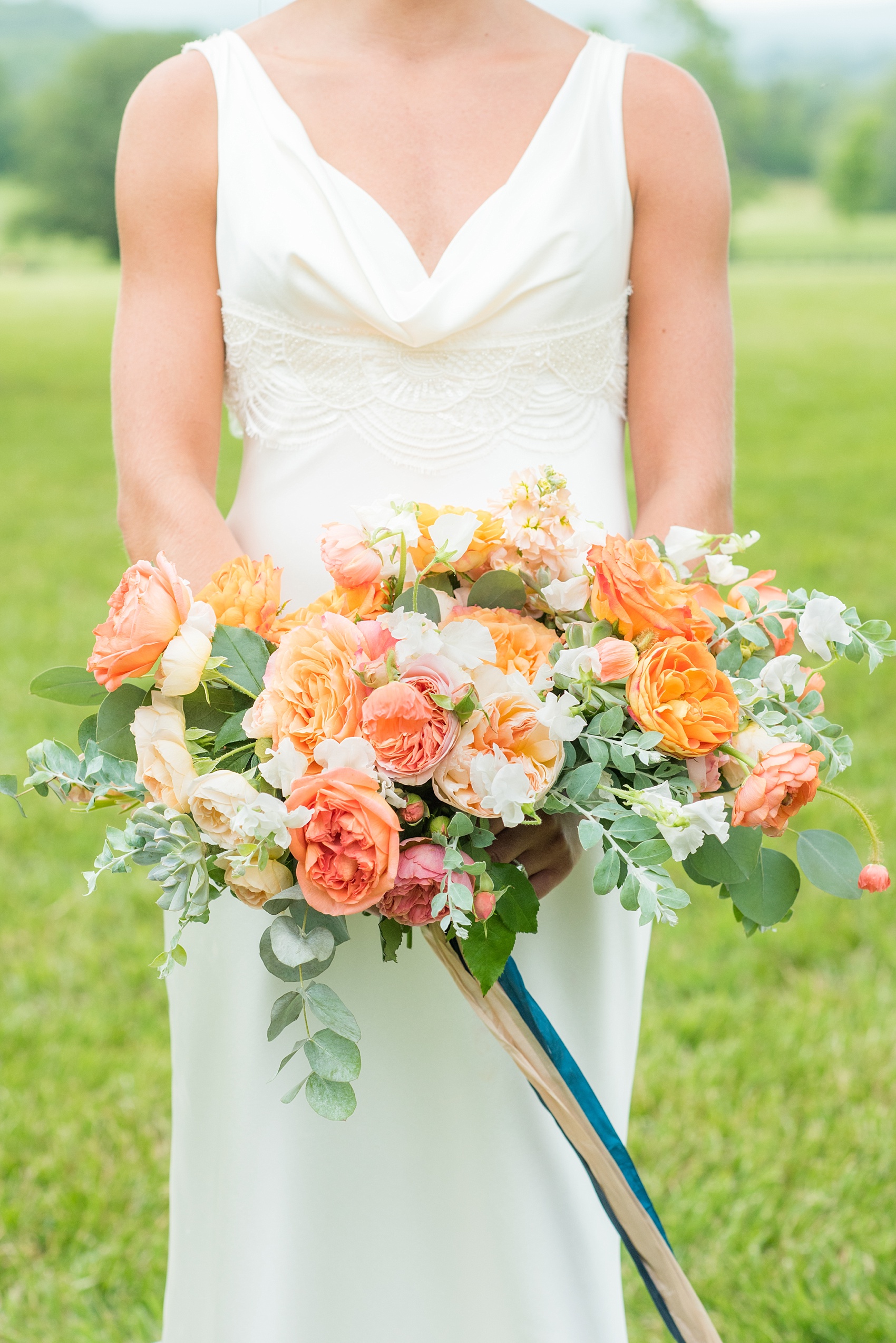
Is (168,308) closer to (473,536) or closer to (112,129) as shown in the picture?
(473,536)

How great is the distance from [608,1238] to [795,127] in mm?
21540

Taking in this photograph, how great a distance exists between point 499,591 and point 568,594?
0.26 ft

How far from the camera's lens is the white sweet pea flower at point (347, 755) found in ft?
4.38

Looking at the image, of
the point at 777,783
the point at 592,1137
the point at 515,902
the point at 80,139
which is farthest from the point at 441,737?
the point at 80,139

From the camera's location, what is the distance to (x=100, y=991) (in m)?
3.85

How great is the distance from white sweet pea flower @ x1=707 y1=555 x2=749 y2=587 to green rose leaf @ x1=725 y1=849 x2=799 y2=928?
34 cm

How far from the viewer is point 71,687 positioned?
1.54 metres

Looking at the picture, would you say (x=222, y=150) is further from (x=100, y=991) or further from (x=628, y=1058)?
(x=100, y=991)

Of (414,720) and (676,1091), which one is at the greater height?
(414,720)

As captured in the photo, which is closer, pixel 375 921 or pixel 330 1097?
pixel 330 1097

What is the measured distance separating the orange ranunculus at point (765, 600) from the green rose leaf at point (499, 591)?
0.28 m

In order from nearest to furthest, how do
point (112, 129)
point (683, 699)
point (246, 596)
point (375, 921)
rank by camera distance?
point (683, 699) → point (246, 596) → point (375, 921) → point (112, 129)

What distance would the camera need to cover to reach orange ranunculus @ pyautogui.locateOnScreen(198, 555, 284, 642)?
1523mm

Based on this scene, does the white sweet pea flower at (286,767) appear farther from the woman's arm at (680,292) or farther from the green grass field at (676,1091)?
the green grass field at (676,1091)
